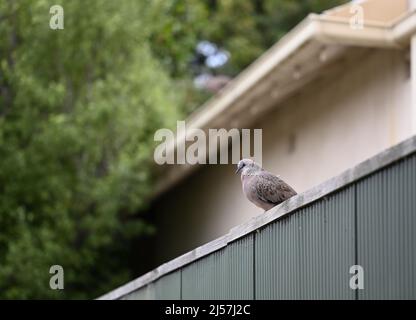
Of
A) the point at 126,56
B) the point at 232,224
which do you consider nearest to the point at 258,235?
the point at 232,224

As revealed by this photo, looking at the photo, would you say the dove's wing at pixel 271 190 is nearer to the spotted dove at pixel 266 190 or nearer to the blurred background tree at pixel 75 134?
the spotted dove at pixel 266 190

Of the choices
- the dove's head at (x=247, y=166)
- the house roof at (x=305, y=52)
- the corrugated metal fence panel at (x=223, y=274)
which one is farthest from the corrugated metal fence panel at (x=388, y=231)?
the house roof at (x=305, y=52)

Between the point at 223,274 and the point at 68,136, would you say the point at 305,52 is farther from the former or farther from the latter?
the point at 68,136

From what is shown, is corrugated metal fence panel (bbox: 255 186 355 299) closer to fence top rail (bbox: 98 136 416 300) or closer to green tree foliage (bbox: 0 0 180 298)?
fence top rail (bbox: 98 136 416 300)

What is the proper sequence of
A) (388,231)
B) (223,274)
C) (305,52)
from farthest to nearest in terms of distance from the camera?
(305,52)
(223,274)
(388,231)

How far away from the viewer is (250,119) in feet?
56.6

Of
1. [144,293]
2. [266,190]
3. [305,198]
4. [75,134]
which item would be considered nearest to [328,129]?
[144,293]

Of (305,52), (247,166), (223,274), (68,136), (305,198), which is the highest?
(68,136)

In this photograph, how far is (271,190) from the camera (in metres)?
9.38

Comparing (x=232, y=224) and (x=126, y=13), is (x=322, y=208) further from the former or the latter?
(x=126, y=13)

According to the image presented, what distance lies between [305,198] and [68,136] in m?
11.9

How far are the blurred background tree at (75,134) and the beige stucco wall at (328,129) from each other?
6.26ft

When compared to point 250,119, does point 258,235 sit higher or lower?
lower
